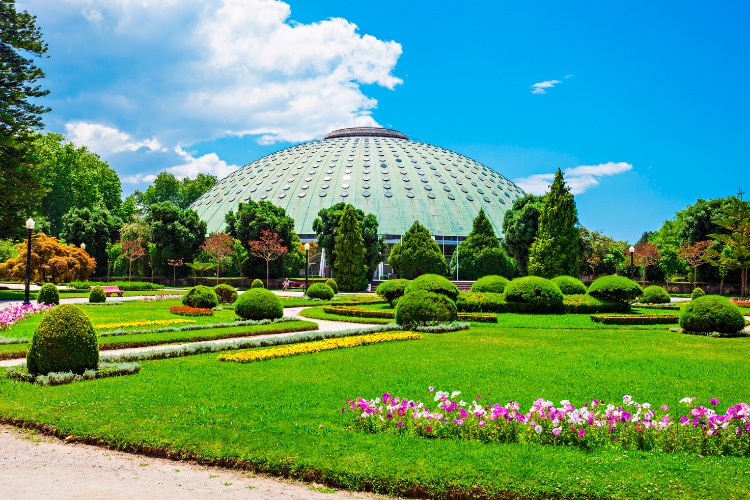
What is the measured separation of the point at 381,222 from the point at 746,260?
37328 millimetres

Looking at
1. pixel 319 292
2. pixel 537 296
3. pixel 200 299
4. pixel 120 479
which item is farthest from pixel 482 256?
pixel 120 479

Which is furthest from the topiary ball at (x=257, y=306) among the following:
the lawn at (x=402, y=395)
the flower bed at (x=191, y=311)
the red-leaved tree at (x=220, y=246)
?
the red-leaved tree at (x=220, y=246)

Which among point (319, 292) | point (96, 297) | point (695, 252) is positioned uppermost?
point (695, 252)

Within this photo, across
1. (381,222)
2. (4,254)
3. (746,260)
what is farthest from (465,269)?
(4,254)

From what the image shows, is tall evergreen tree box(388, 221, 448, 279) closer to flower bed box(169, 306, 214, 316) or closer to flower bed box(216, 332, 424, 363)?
flower bed box(169, 306, 214, 316)

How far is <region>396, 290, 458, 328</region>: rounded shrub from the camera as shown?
58.9ft

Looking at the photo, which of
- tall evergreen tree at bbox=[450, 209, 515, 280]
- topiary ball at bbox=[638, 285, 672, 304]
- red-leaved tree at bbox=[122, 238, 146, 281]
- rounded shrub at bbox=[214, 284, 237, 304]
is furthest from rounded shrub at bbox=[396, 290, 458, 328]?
red-leaved tree at bbox=[122, 238, 146, 281]

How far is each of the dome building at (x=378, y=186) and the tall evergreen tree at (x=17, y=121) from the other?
33.6m

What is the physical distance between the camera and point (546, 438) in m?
6.01

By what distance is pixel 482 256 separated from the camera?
169 ft

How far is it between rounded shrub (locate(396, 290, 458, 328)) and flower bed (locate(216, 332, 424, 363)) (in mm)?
1524

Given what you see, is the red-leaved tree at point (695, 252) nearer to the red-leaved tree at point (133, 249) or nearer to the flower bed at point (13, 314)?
the flower bed at point (13, 314)

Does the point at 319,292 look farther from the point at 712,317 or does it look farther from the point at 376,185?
the point at 376,185

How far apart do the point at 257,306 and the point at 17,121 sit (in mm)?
23850
